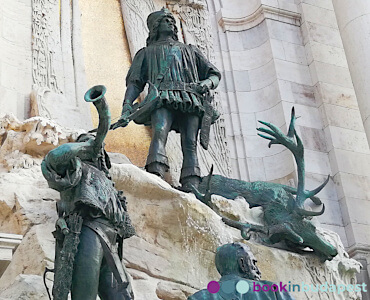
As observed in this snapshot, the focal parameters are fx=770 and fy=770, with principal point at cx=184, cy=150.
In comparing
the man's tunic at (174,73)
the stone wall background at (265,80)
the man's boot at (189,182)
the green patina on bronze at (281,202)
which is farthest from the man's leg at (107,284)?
the stone wall background at (265,80)

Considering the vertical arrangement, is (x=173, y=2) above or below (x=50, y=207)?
above

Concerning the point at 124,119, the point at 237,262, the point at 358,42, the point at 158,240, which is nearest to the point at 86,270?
the point at 237,262

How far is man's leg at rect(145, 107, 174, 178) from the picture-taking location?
25.2 ft

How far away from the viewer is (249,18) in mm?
12070

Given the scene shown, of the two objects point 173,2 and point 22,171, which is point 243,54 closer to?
point 173,2

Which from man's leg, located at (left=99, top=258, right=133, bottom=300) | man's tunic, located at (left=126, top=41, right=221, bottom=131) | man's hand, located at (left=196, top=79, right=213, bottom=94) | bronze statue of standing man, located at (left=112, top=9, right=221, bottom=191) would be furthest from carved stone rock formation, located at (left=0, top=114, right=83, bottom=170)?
man's leg, located at (left=99, top=258, right=133, bottom=300)

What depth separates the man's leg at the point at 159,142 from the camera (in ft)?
25.2

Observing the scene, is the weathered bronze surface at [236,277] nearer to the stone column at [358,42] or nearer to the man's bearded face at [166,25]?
the man's bearded face at [166,25]

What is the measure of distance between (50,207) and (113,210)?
142cm

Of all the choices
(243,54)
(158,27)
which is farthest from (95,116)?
(243,54)

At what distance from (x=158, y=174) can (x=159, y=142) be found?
0.38m

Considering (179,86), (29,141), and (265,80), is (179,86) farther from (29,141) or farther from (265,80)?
(265,80)

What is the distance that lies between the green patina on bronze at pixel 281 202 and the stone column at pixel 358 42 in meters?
2.55

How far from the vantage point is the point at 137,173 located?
22.4ft
